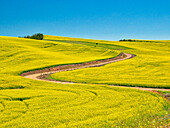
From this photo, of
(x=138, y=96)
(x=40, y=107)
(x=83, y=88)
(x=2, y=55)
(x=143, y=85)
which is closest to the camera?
(x=40, y=107)

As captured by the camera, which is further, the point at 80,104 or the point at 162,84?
A: the point at 162,84

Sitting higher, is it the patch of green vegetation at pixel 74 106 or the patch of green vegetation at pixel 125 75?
the patch of green vegetation at pixel 125 75

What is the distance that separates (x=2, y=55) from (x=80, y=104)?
4232 centimetres

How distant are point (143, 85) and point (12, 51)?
44.6m

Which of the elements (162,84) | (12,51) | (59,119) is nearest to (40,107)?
(59,119)

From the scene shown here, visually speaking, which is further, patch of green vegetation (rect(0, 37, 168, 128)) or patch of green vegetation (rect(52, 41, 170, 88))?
patch of green vegetation (rect(52, 41, 170, 88))

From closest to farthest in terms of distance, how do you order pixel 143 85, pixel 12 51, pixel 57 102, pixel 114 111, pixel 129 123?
pixel 129 123 → pixel 114 111 → pixel 57 102 → pixel 143 85 → pixel 12 51

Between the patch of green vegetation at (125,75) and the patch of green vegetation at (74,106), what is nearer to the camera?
the patch of green vegetation at (74,106)

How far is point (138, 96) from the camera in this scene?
19.4 m

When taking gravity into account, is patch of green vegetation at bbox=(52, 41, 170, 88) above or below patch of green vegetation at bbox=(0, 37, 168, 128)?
above

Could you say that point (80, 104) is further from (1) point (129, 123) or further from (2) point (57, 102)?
(1) point (129, 123)

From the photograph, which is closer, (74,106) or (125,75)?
(74,106)

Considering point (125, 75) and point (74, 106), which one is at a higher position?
point (125, 75)

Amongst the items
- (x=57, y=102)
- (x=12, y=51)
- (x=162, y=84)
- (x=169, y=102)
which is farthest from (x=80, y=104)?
(x=12, y=51)
